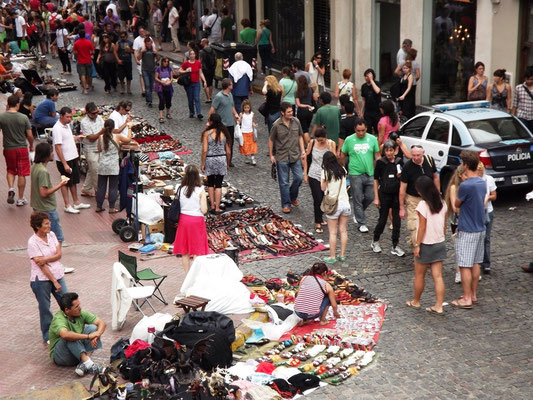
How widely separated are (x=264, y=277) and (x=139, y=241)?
2.83 m

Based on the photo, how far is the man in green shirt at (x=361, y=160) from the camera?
46.9 ft

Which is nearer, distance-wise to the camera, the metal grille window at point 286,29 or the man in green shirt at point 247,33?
the metal grille window at point 286,29

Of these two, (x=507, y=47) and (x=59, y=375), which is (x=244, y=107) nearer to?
(x=507, y=47)

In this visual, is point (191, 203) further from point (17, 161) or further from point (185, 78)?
point (185, 78)

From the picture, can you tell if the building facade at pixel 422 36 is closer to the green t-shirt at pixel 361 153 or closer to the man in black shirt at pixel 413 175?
the green t-shirt at pixel 361 153

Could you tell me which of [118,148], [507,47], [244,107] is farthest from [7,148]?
[507,47]

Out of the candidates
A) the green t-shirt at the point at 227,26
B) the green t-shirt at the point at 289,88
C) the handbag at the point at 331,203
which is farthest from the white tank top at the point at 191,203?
the green t-shirt at the point at 227,26

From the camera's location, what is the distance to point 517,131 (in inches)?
626

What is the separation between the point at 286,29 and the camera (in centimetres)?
3069

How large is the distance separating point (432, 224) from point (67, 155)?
752 centimetres

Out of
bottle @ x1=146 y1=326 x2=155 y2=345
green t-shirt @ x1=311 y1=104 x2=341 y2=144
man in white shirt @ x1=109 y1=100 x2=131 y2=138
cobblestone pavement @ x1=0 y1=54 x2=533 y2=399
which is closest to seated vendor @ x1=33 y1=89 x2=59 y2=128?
man in white shirt @ x1=109 y1=100 x2=131 y2=138

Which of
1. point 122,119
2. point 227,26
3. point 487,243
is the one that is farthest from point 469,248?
point 227,26

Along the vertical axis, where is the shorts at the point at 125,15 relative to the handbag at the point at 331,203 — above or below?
above

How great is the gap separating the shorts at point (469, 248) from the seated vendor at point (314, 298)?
1.79 metres
